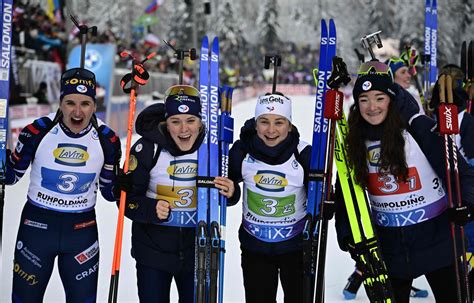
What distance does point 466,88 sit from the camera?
14.9 feet

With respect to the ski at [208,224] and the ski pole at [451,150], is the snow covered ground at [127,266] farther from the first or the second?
the ski pole at [451,150]

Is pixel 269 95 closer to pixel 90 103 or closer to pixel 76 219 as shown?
pixel 90 103

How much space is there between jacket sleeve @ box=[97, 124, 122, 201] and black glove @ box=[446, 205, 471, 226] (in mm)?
1840

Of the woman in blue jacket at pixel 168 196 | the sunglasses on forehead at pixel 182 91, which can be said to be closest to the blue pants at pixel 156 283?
the woman in blue jacket at pixel 168 196

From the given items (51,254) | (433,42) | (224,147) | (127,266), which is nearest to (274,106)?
(224,147)

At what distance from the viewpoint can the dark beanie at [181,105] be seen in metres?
3.42

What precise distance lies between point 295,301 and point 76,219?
1.34 meters

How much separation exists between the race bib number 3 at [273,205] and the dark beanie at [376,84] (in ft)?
2.32

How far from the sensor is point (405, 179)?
3.15 m

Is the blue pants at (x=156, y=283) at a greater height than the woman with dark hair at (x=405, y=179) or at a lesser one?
lesser

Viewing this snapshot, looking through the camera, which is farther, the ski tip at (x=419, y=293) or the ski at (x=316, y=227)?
the ski tip at (x=419, y=293)

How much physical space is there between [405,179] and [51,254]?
198 centimetres

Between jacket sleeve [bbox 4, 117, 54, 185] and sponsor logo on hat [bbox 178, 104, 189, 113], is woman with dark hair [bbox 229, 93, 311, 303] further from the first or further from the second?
jacket sleeve [bbox 4, 117, 54, 185]

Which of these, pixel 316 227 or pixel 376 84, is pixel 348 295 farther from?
pixel 376 84
